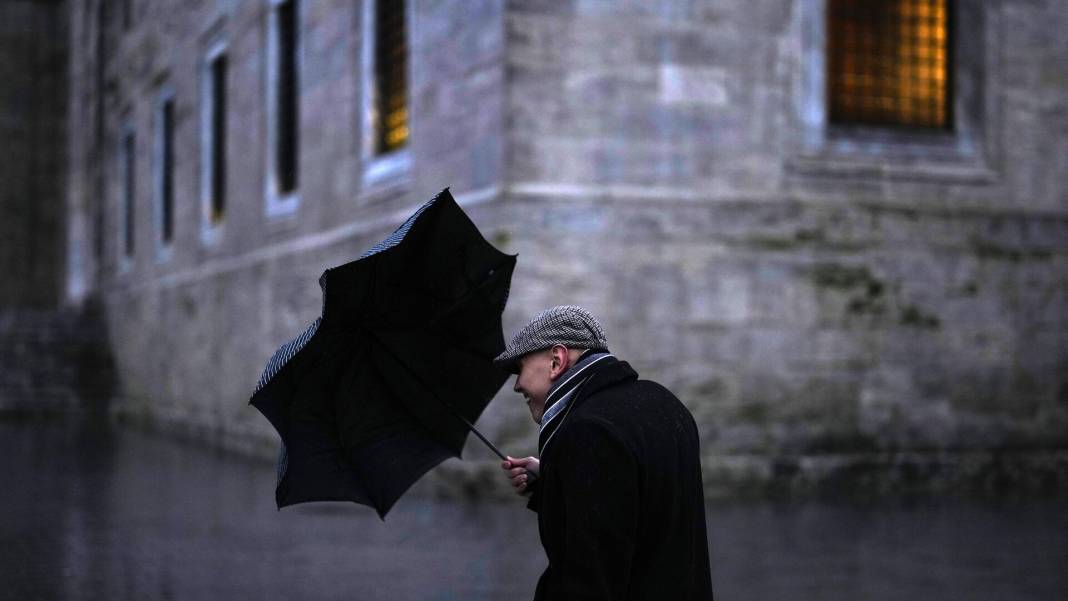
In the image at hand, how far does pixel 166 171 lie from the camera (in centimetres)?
2527

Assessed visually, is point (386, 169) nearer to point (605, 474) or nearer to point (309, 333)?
point (309, 333)

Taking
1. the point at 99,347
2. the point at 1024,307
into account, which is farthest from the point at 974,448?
the point at 99,347

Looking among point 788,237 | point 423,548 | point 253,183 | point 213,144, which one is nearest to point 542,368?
point 423,548

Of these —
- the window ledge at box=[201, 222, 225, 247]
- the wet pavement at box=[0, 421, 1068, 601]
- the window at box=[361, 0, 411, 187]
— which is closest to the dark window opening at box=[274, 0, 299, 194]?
the window ledge at box=[201, 222, 225, 247]

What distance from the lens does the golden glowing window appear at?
12.9 meters

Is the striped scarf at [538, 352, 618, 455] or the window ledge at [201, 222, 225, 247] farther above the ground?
the window ledge at [201, 222, 225, 247]

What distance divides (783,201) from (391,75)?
4.95m

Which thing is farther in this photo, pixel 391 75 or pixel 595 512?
pixel 391 75

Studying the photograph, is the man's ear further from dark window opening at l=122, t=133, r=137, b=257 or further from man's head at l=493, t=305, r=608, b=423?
dark window opening at l=122, t=133, r=137, b=257

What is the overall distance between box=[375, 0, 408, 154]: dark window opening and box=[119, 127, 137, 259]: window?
50.3ft

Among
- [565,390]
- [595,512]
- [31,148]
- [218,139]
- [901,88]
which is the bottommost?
[595,512]

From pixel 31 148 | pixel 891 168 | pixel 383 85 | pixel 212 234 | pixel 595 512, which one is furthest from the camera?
pixel 31 148

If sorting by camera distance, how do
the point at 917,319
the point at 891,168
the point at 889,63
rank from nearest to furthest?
the point at 917,319
the point at 891,168
the point at 889,63

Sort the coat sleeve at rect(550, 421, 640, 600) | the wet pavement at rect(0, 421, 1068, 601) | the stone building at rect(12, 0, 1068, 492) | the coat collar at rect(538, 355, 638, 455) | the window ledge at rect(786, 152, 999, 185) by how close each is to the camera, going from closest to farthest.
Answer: the coat sleeve at rect(550, 421, 640, 600) → the coat collar at rect(538, 355, 638, 455) → the wet pavement at rect(0, 421, 1068, 601) → the stone building at rect(12, 0, 1068, 492) → the window ledge at rect(786, 152, 999, 185)
